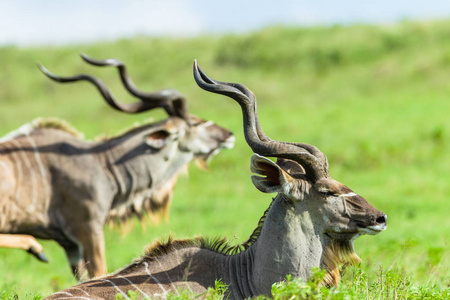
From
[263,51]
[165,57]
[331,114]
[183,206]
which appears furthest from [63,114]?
[183,206]

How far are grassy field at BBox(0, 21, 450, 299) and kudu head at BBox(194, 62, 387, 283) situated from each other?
0.32 metres

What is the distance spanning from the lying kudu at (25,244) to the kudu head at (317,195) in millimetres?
2720

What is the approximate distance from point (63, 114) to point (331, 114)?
40.7 ft

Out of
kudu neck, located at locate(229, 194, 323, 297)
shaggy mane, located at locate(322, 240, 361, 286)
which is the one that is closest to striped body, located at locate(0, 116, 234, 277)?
kudu neck, located at locate(229, 194, 323, 297)

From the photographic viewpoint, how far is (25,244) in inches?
247

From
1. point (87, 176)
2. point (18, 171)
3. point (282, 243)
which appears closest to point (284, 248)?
point (282, 243)

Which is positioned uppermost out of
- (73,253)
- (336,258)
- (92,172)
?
(336,258)

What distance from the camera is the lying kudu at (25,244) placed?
6.23 meters

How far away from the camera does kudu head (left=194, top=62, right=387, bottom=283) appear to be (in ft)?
13.8

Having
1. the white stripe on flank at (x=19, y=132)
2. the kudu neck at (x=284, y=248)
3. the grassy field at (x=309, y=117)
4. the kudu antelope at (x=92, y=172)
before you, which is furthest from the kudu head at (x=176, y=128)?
the kudu neck at (x=284, y=248)

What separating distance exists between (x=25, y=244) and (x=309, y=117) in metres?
14.7

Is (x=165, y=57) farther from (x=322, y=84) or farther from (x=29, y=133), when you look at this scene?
(x=29, y=133)

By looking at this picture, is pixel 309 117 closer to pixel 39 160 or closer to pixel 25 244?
pixel 39 160

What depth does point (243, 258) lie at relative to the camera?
4512mm
